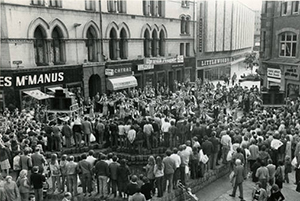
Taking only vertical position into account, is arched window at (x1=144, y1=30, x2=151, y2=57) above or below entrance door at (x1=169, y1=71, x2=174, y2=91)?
above

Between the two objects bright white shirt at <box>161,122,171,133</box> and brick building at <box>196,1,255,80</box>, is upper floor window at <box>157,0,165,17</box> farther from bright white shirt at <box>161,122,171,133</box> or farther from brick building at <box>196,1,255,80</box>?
bright white shirt at <box>161,122,171,133</box>

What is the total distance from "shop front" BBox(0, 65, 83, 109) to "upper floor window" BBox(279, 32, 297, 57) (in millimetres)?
18961

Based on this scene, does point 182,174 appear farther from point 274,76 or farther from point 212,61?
point 212,61

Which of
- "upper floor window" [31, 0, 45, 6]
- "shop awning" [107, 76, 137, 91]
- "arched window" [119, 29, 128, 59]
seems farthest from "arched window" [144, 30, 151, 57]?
"upper floor window" [31, 0, 45, 6]

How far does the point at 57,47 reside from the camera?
26859 millimetres

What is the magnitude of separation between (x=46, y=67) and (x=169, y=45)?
→ 17388mm

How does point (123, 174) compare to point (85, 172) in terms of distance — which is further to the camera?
point (85, 172)

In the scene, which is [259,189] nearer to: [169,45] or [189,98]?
[189,98]

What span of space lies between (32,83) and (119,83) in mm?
9123

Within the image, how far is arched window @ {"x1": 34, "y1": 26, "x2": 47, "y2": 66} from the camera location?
83.0 ft

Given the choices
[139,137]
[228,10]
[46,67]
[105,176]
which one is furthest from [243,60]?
[105,176]

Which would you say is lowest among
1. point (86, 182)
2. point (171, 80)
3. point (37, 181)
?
point (86, 182)

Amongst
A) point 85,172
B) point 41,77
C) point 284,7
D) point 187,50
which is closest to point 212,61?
point 187,50

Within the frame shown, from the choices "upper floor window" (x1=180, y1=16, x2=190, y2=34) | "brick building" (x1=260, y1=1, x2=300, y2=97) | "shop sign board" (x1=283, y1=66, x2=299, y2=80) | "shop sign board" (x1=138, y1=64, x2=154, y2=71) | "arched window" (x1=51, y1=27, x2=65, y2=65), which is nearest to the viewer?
"arched window" (x1=51, y1=27, x2=65, y2=65)
